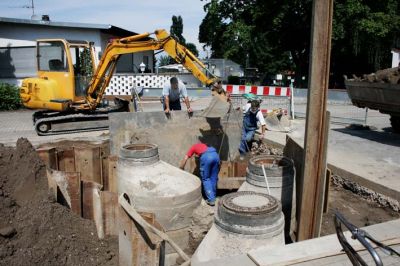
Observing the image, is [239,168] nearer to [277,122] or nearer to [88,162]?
[88,162]

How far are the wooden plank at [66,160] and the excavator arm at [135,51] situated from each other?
3555mm

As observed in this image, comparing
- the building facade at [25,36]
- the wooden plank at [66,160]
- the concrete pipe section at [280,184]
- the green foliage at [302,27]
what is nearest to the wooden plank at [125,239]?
the concrete pipe section at [280,184]

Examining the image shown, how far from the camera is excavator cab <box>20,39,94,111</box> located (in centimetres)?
1076

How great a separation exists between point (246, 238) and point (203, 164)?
269cm

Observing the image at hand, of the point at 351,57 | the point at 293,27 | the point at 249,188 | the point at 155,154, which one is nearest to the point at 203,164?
the point at 155,154

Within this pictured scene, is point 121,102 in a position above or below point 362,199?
above

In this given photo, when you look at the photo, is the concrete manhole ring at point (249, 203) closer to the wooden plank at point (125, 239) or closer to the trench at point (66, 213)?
the wooden plank at point (125, 239)

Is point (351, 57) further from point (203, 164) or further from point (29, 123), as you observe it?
point (203, 164)

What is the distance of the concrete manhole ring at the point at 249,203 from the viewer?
354cm

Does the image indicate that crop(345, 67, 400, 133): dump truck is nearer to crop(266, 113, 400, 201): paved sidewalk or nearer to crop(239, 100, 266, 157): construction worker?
crop(266, 113, 400, 201): paved sidewalk

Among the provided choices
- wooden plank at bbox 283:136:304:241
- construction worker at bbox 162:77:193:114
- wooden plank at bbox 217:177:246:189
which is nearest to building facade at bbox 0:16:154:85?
construction worker at bbox 162:77:193:114

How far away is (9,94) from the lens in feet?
53.9

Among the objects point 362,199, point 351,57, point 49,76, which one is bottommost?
point 362,199

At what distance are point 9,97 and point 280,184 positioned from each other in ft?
49.7
